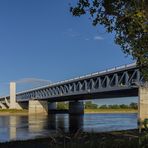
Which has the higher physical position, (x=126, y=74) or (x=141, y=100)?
(x=126, y=74)

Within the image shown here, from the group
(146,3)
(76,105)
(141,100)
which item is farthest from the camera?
(76,105)

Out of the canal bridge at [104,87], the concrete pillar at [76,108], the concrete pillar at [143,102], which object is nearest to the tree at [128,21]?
the canal bridge at [104,87]

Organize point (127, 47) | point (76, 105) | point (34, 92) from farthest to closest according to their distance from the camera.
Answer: point (34, 92), point (76, 105), point (127, 47)

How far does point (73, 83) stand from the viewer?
12656 cm

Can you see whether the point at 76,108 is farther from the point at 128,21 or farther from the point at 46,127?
the point at 128,21

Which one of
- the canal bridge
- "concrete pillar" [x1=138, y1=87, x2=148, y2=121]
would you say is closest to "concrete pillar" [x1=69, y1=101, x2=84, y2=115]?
the canal bridge

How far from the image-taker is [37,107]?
18200cm

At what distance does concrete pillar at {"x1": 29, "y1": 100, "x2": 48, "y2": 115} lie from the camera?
6988 inches

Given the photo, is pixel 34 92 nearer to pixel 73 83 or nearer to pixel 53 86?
pixel 53 86

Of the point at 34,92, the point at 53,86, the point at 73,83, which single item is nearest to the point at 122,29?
the point at 73,83

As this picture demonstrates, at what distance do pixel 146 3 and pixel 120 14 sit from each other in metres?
2.10

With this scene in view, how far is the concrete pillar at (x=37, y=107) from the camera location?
17750cm

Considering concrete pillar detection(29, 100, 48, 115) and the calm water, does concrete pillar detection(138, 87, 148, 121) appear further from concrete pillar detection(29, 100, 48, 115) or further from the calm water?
concrete pillar detection(29, 100, 48, 115)

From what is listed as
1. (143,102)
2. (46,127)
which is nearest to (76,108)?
(143,102)
